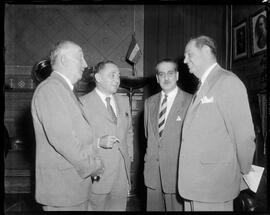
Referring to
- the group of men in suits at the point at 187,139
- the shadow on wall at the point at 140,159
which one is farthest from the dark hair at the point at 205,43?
the shadow on wall at the point at 140,159

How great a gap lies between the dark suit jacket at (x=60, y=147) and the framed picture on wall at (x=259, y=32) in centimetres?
271

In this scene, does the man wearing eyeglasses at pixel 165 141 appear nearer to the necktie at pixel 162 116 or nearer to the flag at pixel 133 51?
the necktie at pixel 162 116

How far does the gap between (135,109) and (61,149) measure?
120 inches

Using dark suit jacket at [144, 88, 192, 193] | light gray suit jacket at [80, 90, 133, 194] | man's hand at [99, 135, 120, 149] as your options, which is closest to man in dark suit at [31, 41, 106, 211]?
man's hand at [99, 135, 120, 149]

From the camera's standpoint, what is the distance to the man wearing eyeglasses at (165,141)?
8.70 ft

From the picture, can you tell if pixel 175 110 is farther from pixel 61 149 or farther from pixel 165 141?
pixel 61 149

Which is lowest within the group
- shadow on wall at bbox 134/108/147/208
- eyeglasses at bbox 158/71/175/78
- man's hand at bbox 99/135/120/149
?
shadow on wall at bbox 134/108/147/208

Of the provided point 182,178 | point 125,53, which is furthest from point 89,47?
point 182,178

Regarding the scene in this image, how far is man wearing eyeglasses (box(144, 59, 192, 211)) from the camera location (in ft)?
8.70

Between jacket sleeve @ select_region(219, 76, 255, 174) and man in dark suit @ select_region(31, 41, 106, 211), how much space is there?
2.82 feet

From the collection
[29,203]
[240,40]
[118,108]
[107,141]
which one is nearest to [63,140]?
[107,141]

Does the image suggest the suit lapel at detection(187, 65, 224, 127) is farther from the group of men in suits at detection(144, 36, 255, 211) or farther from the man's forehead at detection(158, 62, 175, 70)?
the man's forehead at detection(158, 62, 175, 70)

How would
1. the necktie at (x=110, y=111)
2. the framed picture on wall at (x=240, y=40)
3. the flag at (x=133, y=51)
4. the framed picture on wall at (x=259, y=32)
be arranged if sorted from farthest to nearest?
the flag at (x=133, y=51), the framed picture on wall at (x=240, y=40), the framed picture on wall at (x=259, y=32), the necktie at (x=110, y=111)

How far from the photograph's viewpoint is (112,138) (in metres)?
2.38
